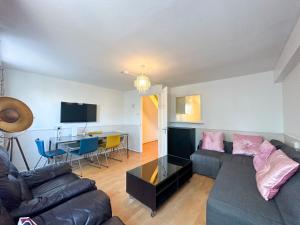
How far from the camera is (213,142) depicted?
10.6 ft

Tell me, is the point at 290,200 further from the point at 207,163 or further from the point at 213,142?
the point at 213,142

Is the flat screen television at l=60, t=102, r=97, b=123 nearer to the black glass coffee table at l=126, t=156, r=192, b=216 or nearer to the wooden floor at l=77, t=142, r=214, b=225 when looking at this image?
the wooden floor at l=77, t=142, r=214, b=225

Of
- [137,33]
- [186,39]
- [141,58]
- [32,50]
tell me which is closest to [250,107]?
[186,39]

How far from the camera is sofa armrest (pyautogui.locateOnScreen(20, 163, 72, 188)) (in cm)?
168

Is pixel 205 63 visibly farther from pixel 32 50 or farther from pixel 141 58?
pixel 32 50

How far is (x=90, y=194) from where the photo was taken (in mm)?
1216

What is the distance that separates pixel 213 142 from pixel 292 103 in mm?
1529

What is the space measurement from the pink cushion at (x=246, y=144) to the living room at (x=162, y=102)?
0.09 feet

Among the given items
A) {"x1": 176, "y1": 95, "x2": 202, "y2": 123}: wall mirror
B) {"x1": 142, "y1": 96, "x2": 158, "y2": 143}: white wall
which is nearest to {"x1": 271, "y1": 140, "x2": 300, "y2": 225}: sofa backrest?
{"x1": 176, "y1": 95, "x2": 202, "y2": 123}: wall mirror

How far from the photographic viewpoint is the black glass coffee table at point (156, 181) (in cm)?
183

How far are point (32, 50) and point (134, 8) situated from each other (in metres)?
1.86

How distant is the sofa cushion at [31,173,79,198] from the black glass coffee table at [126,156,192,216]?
2.66 ft

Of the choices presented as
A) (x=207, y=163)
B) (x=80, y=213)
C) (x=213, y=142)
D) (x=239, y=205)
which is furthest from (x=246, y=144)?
(x=80, y=213)

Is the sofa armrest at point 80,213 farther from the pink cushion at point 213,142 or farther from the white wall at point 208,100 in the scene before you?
the white wall at point 208,100
